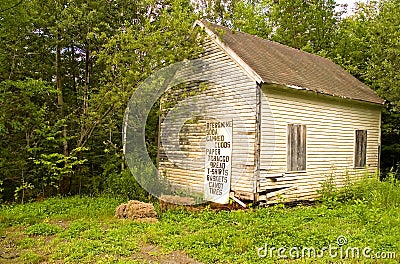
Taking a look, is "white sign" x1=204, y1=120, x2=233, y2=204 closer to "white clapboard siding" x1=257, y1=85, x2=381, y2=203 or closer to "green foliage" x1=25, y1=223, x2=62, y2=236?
"white clapboard siding" x1=257, y1=85, x2=381, y2=203

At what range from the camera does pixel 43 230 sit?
777cm

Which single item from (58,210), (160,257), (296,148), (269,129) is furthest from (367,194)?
(58,210)

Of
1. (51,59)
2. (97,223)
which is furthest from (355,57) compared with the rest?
(97,223)

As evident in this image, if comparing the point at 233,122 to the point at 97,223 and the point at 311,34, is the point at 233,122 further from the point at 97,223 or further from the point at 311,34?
the point at 311,34

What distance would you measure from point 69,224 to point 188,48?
611cm

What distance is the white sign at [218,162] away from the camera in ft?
34.9

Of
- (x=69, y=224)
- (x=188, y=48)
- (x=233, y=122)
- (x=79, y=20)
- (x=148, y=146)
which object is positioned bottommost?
(x=69, y=224)

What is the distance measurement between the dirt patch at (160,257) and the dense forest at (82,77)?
539 centimetres

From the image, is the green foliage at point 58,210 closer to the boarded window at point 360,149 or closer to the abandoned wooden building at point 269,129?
the abandoned wooden building at point 269,129

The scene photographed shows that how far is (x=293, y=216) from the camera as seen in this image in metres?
8.80

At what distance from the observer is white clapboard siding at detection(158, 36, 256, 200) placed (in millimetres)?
10094

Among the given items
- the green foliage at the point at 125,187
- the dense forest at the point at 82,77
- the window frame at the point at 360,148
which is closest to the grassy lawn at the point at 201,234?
the green foliage at the point at 125,187

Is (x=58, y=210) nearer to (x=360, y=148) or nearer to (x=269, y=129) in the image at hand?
(x=269, y=129)

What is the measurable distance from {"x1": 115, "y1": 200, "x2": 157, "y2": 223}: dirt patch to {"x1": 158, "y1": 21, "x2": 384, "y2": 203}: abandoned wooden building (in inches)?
104
